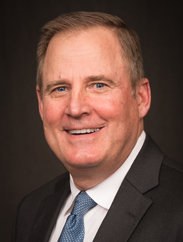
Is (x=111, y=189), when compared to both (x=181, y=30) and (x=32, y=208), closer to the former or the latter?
(x=32, y=208)

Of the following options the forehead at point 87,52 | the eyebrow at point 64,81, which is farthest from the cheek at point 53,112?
the forehead at point 87,52

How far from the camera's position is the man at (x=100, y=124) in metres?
2.56

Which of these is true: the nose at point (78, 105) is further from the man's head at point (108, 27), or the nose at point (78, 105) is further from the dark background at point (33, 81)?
the dark background at point (33, 81)

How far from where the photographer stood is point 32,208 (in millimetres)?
3406

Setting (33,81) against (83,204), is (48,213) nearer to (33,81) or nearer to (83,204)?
(83,204)

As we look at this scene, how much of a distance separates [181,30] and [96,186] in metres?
2.48

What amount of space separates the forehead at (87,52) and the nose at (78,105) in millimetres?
166

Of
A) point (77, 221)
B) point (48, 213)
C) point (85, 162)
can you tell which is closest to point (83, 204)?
point (77, 221)

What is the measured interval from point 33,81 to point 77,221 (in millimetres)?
2502

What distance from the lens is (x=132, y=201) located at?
250 centimetres

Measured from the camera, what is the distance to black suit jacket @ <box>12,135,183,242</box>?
2.29m

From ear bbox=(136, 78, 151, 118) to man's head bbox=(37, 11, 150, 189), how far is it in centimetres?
9

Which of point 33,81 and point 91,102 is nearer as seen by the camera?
point 91,102

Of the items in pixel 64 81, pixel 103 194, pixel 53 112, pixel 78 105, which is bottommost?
pixel 103 194
